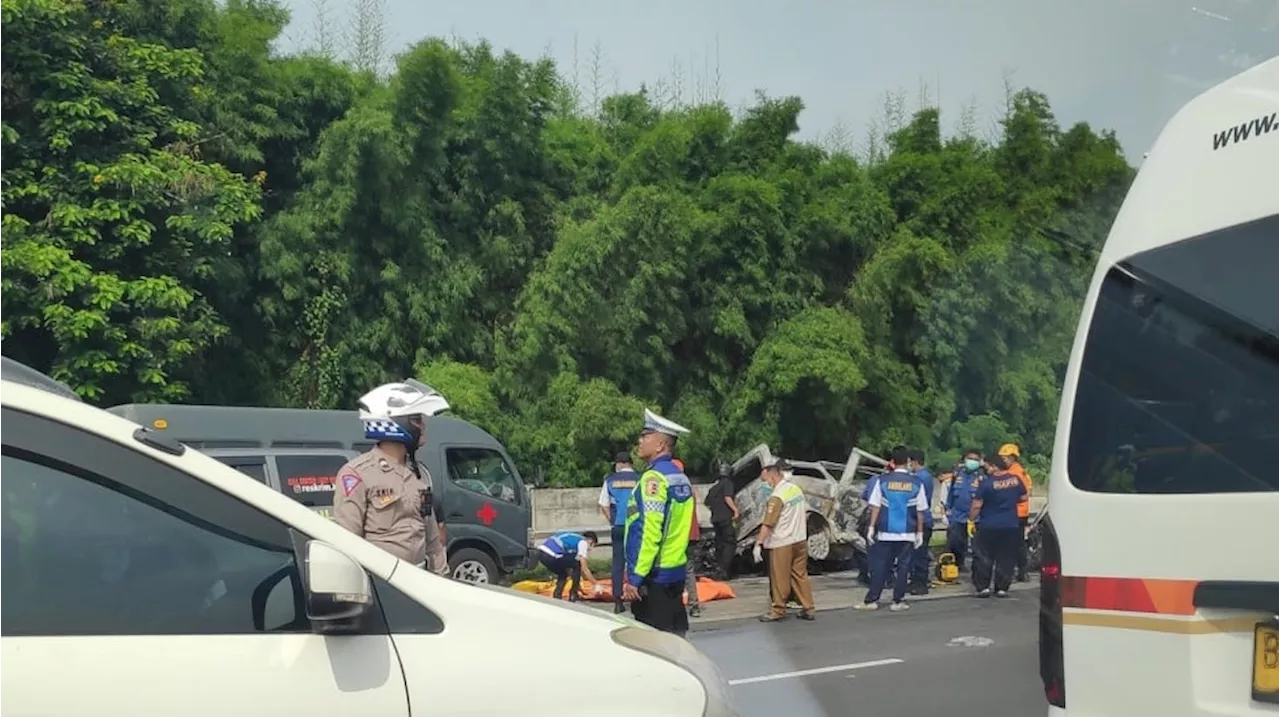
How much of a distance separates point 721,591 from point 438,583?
38.3 ft

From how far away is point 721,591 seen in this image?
14484mm

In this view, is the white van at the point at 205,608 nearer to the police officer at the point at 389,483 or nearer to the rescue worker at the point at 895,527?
the police officer at the point at 389,483

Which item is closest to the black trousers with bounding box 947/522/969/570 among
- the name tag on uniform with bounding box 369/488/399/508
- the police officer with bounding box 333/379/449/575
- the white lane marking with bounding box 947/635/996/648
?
the white lane marking with bounding box 947/635/996/648

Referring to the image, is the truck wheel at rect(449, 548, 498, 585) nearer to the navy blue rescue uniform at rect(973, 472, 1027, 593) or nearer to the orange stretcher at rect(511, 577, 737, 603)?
the orange stretcher at rect(511, 577, 737, 603)

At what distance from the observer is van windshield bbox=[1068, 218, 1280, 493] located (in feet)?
9.89

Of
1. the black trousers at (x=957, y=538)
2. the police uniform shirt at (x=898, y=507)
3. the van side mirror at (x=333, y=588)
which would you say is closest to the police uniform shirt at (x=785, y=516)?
the police uniform shirt at (x=898, y=507)

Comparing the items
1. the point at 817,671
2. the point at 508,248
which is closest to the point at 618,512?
the point at 817,671

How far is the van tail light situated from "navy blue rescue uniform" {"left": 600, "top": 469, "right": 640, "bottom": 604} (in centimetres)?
824

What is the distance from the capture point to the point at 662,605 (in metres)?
6.78

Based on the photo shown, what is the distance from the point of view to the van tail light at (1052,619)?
11.5ft

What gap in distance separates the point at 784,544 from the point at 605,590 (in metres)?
2.64

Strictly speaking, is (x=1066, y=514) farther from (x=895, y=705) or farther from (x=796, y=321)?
(x=796, y=321)

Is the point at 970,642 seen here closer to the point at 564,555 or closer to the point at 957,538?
the point at 564,555

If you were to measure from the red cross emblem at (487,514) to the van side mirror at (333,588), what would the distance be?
12588 mm
